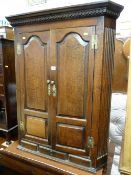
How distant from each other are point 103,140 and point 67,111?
Answer: 17.1 inches

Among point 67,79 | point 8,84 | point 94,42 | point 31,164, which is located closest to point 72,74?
point 67,79

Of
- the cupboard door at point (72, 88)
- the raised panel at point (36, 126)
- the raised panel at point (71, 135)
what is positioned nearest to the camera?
the cupboard door at point (72, 88)

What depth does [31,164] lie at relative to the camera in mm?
1931

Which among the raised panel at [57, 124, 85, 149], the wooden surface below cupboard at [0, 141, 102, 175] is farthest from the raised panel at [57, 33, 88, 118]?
the wooden surface below cupboard at [0, 141, 102, 175]

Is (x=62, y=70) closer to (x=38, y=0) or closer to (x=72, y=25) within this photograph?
(x=72, y=25)

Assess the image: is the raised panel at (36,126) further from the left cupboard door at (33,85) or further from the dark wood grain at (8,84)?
the dark wood grain at (8,84)

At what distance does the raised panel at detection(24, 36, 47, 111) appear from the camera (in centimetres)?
180

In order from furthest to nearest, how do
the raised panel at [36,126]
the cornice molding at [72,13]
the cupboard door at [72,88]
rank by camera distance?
1. the raised panel at [36,126]
2. the cupboard door at [72,88]
3. the cornice molding at [72,13]

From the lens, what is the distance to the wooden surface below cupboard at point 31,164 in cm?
175

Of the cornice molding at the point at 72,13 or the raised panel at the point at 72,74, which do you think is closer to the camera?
the cornice molding at the point at 72,13

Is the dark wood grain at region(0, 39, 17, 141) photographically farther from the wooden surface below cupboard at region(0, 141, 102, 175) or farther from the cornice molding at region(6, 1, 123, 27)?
the cornice molding at region(6, 1, 123, 27)

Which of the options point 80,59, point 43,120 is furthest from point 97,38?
point 43,120

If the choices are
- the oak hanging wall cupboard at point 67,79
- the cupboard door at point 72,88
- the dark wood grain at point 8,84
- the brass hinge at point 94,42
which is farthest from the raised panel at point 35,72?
the dark wood grain at point 8,84

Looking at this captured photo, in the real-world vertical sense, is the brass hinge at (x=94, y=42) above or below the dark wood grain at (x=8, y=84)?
above
